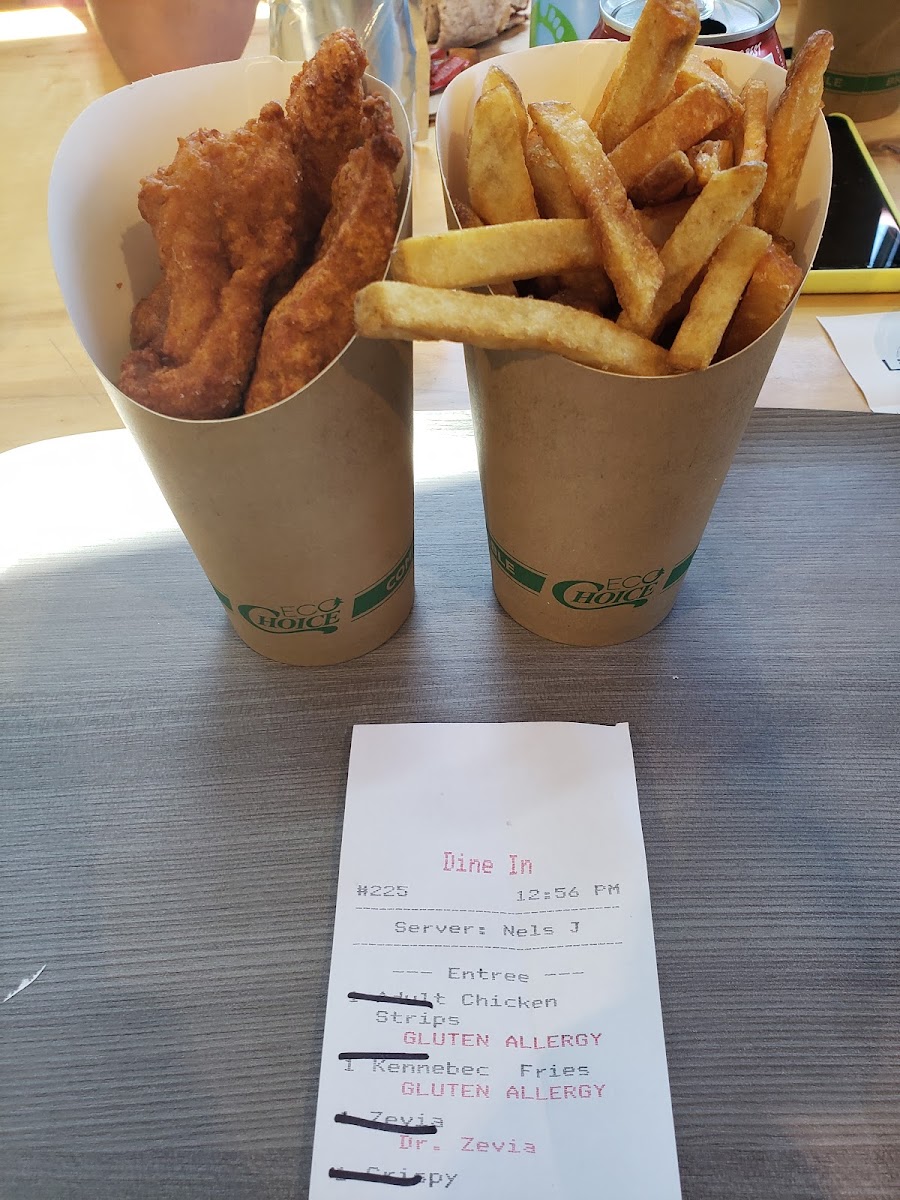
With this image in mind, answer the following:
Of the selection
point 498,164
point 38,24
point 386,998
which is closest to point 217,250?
point 498,164

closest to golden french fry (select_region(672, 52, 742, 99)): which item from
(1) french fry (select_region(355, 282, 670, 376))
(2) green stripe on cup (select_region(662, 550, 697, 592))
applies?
(1) french fry (select_region(355, 282, 670, 376))

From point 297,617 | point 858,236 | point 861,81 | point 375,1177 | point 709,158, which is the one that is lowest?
point 375,1177

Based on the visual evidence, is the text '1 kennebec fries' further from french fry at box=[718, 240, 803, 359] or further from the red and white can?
the red and white can

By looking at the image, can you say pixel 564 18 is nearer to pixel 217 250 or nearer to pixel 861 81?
pixel 861 81

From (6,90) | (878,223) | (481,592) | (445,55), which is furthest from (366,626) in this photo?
(6,90)

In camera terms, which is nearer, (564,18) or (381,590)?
(381,590)

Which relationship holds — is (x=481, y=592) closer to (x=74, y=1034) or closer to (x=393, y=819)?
(x=393, y=819)

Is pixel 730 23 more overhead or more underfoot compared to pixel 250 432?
more overhead

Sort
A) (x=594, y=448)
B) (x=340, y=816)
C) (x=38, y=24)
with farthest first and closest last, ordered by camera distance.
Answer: (x=38, y=24) < (x=340, y=816) < (x=594, y=448)

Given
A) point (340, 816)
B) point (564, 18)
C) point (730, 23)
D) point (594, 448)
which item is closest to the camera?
point (594, 448)
